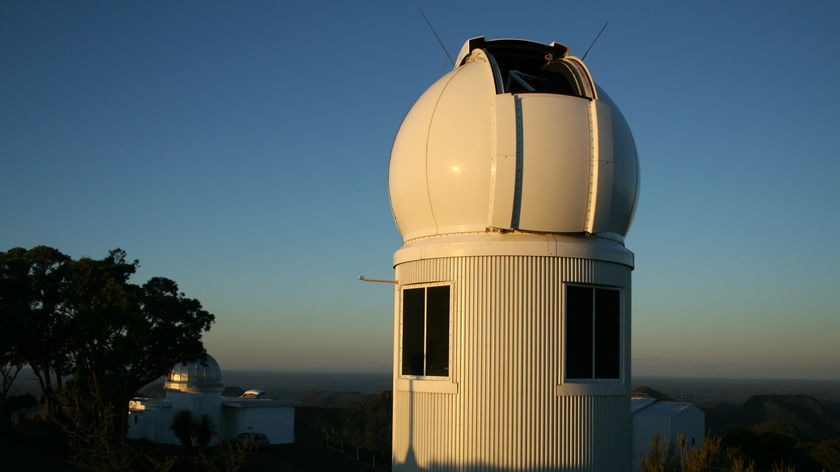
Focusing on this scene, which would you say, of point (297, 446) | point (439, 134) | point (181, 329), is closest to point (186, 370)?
point (297, 446)

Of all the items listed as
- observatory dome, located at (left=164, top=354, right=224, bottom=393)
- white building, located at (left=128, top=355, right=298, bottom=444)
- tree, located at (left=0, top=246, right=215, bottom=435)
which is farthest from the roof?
tree, located at (left=0, top=246, right=215, bottom=435)

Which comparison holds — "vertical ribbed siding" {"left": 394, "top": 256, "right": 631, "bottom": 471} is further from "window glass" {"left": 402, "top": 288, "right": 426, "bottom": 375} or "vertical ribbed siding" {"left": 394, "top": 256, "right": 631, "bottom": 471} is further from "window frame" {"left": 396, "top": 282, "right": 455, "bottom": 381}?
"window glass" {"left": 402, "top": 288, "right": 426, "bottom": 375}

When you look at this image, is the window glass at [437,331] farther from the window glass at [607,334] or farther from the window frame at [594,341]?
the window glass at [607,334]

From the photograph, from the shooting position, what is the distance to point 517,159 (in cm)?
1217

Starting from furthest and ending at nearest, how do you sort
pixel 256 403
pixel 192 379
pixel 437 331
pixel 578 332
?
pixel 256 403
pixel 192 379
pixel 437 331
pixel 578 332

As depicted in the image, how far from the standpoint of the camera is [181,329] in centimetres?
3609

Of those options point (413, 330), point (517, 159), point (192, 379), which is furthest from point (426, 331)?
point (192, 379)

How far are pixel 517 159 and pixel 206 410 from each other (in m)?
39.9

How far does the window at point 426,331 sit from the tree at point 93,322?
21275mm

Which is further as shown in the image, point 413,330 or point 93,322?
point 93,322

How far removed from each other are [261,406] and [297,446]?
3.33 metres

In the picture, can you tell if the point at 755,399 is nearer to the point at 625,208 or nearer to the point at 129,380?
the point at 129,380

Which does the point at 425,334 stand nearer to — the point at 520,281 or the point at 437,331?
the point at 437,331

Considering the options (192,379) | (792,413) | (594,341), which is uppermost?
(594,341)
